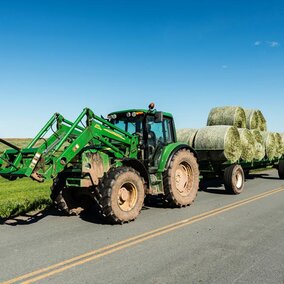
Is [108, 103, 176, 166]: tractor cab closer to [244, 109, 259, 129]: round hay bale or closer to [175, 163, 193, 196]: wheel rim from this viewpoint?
[175, 163, 193, 196]: wheel rim

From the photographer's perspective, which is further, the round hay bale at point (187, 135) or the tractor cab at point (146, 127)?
the round hay bale at point (187, 135)

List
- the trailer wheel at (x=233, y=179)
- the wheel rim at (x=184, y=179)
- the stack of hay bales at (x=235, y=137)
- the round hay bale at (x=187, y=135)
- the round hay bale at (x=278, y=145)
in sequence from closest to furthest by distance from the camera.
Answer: the wheel rim at (x=184, y=179) → the trailer wheel at (x=233, y=179) → the stack of hay bales at (x=235, y=137) → the round hay bale at (x=187, y=135) → the round hay bale at (x=278, y=145)

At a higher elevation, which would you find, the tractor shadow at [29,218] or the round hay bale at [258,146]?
the round hay bale at [258,146]

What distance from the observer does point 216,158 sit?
39.3ft

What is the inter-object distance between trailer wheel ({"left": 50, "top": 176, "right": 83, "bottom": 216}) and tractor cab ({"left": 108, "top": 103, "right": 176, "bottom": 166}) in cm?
200

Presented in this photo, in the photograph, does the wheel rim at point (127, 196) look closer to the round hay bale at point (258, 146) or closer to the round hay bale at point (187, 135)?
the round hay bale at point (187, 135)

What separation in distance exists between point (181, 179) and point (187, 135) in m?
3.38

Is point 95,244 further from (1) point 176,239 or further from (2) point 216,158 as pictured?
(2) point 216,158

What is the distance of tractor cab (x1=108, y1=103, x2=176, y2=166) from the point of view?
9.11 meters

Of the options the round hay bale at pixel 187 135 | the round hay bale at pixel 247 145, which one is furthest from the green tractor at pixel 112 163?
the round hay bale at pixel 247 145

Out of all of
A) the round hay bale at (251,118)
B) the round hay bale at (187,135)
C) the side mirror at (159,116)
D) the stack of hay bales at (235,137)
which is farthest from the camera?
the round hay bale at (251,118)

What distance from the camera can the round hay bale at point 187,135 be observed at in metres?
12.7

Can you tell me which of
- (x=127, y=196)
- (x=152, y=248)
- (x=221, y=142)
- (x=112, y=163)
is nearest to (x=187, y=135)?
(x=221, y=142)

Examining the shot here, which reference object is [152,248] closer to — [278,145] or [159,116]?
[159,116]
